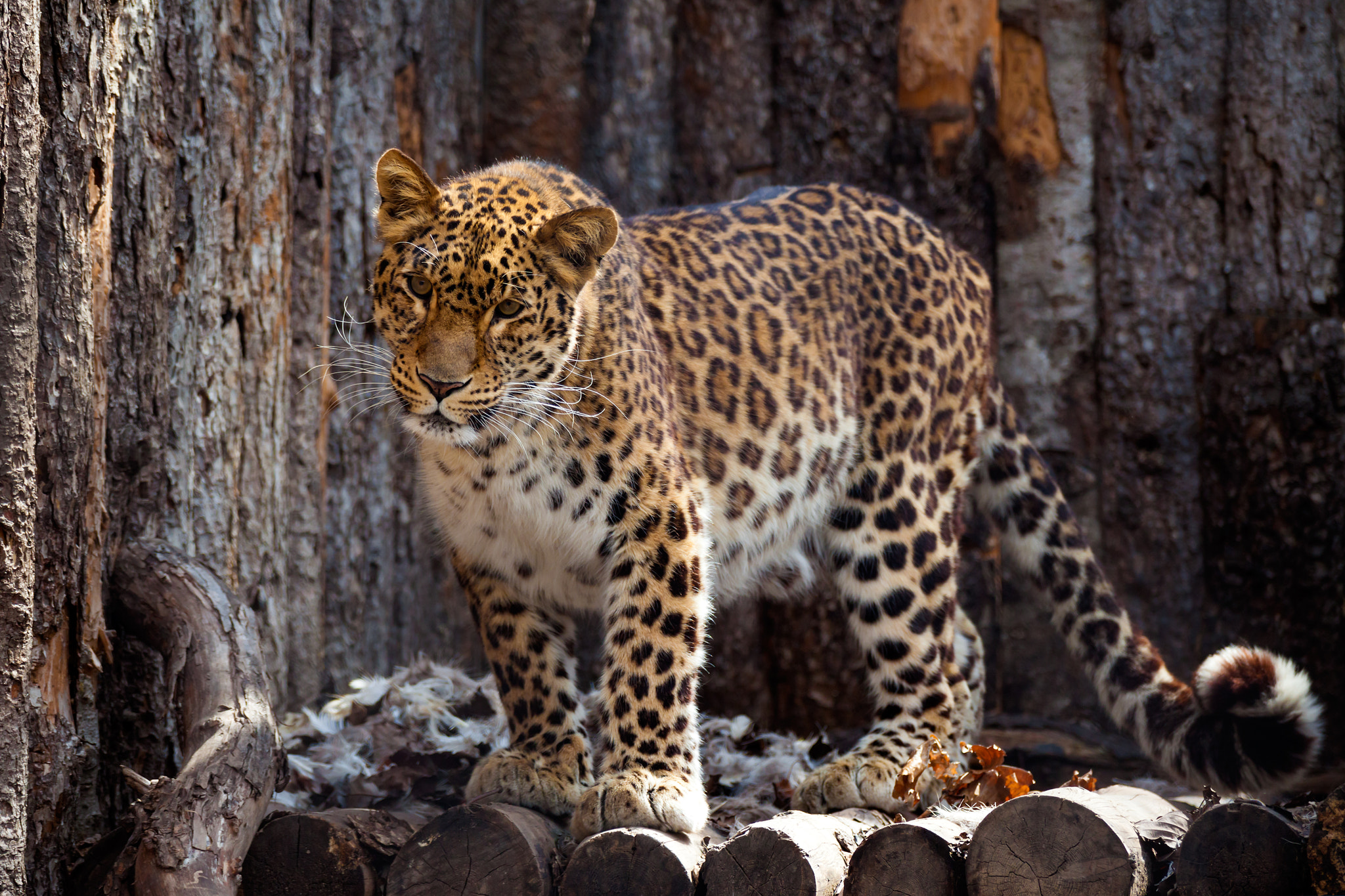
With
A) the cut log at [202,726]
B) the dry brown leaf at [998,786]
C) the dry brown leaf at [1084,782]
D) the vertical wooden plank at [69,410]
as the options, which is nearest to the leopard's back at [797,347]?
the dry brown leaf at [998,786]

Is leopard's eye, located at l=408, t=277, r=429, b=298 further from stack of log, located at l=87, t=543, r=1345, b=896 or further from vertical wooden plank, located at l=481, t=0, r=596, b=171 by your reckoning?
vertical wooden plank, located at l=481, t=0, r=596, b=171

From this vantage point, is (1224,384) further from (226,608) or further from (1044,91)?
(226,608)

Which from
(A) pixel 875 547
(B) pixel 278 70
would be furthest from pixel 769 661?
(B) pixel 278 70

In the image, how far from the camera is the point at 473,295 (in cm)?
365

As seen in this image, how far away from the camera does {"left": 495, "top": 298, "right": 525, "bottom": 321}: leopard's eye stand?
A: 3.70 m

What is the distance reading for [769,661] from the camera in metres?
5.98

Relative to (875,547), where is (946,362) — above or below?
above

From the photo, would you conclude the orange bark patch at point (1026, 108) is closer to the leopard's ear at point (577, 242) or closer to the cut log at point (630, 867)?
the leopard's ear at point (577, 242)

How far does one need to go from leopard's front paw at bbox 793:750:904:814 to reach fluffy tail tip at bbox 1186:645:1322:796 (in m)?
1.08

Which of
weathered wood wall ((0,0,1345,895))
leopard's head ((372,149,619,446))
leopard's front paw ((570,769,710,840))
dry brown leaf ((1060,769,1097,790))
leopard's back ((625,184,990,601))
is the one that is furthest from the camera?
leopard's back ((625,184,990,601))

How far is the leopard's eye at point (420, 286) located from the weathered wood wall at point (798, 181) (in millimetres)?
804

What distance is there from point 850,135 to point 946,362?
1384mm

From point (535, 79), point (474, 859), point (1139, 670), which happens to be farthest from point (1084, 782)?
point (535, 79)

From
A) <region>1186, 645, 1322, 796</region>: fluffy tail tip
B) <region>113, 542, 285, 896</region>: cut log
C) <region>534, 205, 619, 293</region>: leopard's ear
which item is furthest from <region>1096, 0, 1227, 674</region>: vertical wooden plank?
<region>113, 542, 285, 896</region>: cut log
